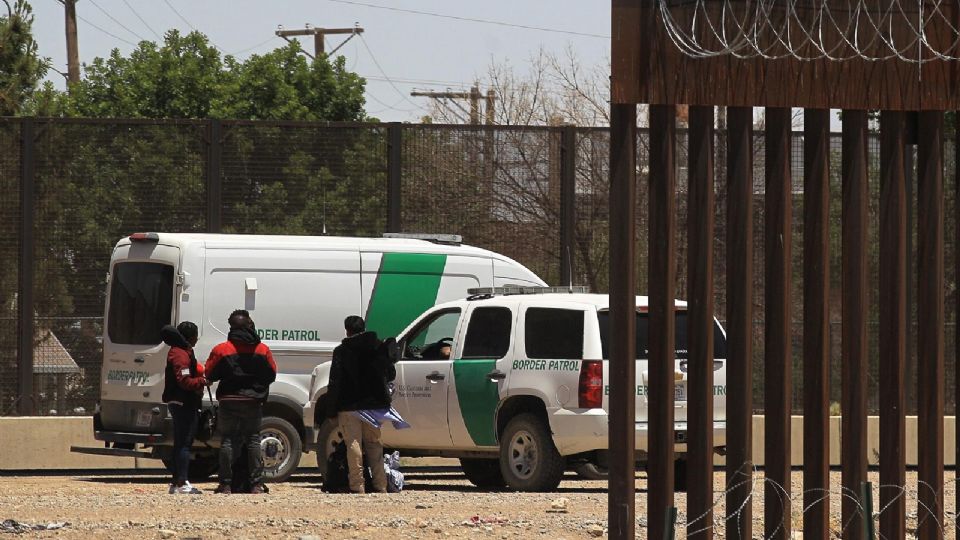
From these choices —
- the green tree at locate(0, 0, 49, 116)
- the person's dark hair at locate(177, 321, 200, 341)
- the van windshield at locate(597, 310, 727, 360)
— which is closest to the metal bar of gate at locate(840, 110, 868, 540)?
the van windshield at locate(597, 310, 727, 360)

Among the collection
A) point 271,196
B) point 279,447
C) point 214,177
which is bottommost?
point 279,447

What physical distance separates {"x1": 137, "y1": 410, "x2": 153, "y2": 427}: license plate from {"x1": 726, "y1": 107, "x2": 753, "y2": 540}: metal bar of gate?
1039 cm

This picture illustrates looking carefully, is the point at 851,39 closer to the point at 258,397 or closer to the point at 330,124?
the point at 258,397

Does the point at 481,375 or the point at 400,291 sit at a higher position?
the point at 400,291

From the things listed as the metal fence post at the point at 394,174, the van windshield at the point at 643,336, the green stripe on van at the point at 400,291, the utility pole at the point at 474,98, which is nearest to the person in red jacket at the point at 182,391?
the green stripe on van at the point at 400,291

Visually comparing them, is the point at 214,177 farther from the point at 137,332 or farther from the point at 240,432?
the point at 240,432

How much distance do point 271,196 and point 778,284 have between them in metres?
15.0

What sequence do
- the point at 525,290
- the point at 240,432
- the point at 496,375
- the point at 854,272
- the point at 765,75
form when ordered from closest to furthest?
the point at 765,75, the point at 854,272, the point at 240,432, the point at 496,375, the point at 525,290

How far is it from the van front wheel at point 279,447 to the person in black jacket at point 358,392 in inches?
113

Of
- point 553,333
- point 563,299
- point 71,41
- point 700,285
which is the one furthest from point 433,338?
point 71,41

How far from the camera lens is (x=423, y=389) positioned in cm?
1590

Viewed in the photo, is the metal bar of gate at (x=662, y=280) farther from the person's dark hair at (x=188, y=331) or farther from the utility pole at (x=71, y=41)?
the utility pole at (x=71, y=41)

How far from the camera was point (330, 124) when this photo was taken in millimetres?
22234

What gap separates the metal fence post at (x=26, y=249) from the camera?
71.1 ft
